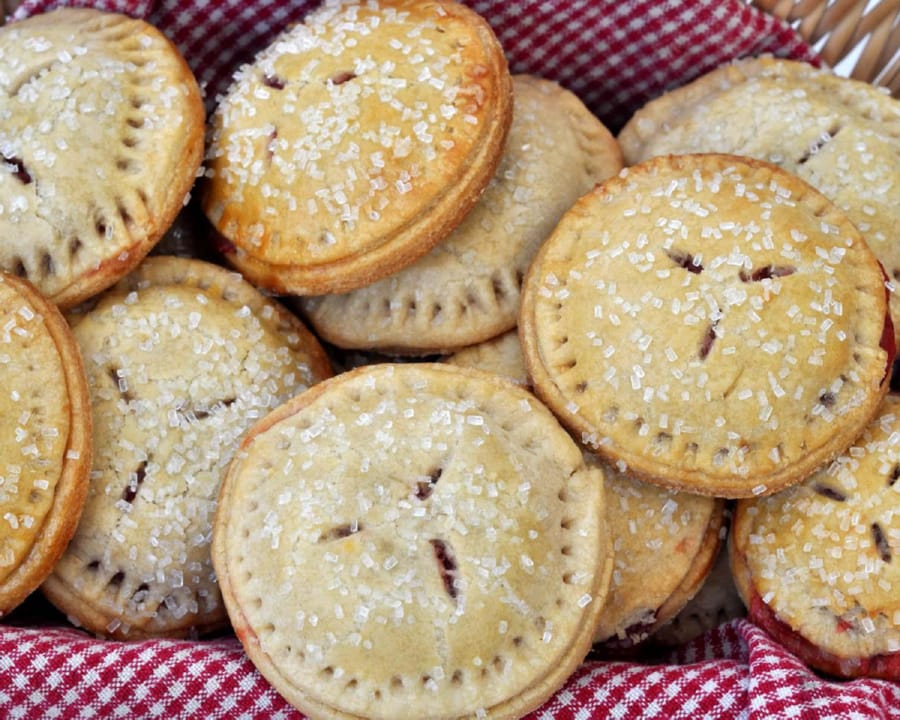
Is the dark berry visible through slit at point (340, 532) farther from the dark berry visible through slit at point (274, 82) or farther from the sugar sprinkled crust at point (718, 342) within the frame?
the dark berry visible through slit at point (274, 82)

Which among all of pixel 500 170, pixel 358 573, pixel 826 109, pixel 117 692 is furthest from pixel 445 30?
pixel 117 692

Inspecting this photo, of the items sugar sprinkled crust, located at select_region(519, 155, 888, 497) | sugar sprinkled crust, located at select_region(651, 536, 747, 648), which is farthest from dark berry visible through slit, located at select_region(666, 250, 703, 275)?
sugar sprinkled crust, located at select_region(651, 536, 747, 648)

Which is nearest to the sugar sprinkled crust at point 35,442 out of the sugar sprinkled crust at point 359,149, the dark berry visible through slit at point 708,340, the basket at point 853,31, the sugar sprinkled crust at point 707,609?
the sugar sprinkled crust at point 359,149

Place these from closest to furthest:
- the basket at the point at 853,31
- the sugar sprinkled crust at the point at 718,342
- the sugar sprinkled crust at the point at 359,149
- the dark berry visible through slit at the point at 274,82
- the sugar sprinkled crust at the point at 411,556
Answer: the sugar sprinkled crust at the point at 411,556
the sugar sprinkled crust at the point at 718,342
the sugar sprinkled crust at the point at 359,149
the dark berry visible through slit at the point at 274,82
the basket at the point at 853,31

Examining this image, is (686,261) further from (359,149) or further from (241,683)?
(241,683)

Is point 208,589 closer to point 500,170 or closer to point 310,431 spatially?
point 310,431

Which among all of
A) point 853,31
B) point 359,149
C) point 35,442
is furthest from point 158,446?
point 853,31

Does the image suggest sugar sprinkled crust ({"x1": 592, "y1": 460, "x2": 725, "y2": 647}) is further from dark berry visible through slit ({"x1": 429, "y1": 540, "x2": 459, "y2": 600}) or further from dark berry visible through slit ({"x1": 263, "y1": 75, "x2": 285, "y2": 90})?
dark berry visible through slit ({"x1": 263, "y1": 75, "x2": 285, "y2": 90})
